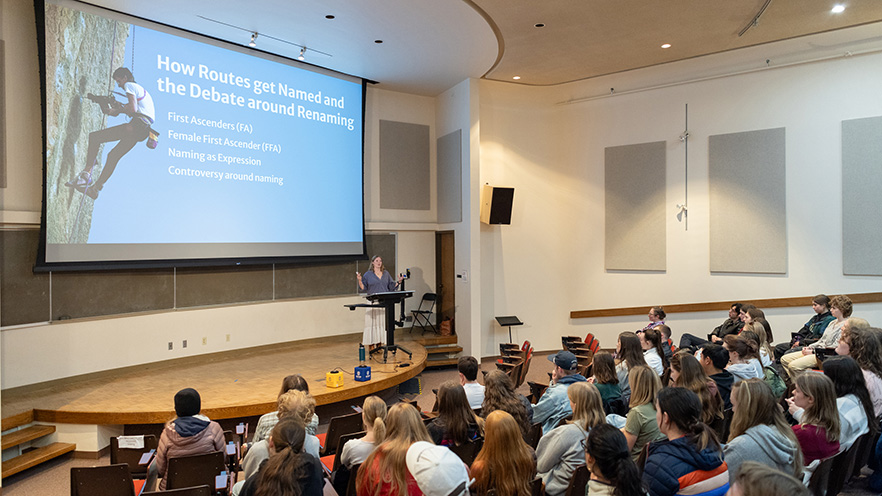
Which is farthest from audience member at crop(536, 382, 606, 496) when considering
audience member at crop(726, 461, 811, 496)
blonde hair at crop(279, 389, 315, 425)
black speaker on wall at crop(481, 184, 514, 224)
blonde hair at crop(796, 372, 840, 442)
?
black speaker on wall at crop(481, 184, 514, 224)

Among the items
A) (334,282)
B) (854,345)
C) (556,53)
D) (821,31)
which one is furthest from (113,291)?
(821,31)

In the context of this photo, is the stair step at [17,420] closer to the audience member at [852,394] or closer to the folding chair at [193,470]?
the folding chair at [193,470]

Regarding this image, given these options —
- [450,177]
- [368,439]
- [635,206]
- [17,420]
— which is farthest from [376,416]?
[635,206]

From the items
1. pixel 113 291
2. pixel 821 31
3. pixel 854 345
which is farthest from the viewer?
pixel 821 31

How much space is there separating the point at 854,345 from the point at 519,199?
607cm

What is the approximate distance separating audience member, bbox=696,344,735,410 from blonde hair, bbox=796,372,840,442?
885 mm

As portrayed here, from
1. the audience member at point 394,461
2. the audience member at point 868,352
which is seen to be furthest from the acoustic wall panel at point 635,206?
the audience member at point 394,461

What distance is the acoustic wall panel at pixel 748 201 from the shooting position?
794 cm

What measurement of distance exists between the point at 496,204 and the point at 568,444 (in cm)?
651

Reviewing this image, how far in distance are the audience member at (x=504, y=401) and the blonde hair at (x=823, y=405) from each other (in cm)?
162

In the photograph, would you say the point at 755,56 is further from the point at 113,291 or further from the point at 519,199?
the point at 113,291

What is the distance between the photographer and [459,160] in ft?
30.2

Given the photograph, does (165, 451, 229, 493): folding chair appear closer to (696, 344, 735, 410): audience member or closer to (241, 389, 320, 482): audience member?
(241, 389, 320, 482): audience member

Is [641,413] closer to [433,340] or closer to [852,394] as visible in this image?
[852,394]
